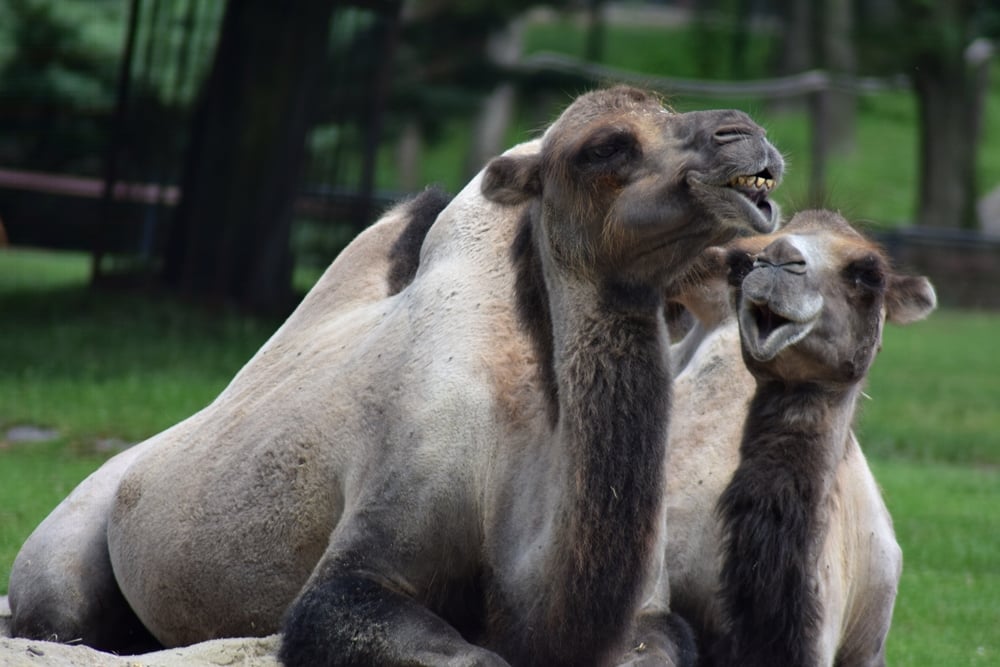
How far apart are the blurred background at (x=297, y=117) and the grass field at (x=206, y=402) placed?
953mm

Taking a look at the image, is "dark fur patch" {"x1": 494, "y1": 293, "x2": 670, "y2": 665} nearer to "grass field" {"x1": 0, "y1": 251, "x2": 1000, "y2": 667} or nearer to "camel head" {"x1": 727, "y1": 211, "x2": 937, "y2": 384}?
"camel head" {"x1": 727, "y1": 211, "x2": 937, "y2": 384}

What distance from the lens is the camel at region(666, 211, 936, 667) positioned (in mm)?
4793

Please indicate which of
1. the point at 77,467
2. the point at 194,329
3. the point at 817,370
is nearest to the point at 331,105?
the point at 194,329

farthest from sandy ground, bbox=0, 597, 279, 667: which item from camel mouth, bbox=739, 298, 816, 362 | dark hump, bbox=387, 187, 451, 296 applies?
camel mouth, bbox=739, 298, 816, 362

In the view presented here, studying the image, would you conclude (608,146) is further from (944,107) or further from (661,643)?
(944,107)

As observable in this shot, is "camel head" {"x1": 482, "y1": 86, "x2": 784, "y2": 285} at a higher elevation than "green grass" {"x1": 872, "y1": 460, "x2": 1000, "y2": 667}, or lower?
higher

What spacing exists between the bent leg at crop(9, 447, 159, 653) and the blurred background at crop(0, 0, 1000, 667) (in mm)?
1048

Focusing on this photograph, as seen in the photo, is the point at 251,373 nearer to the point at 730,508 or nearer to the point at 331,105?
the point at 730,508

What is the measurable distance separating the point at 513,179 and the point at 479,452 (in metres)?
0.82

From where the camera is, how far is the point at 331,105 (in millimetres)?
15641

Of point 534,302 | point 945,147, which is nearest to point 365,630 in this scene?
point 534,302

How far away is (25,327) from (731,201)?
1093 cm

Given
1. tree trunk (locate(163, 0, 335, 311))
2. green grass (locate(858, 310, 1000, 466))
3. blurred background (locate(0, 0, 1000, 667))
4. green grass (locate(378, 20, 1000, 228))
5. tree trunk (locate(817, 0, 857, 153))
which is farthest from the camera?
green grass (locate(378, 20, 1000, 228))

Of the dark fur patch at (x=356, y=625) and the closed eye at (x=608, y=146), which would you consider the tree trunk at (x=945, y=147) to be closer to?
the closed eye at (x=608, y=146)
